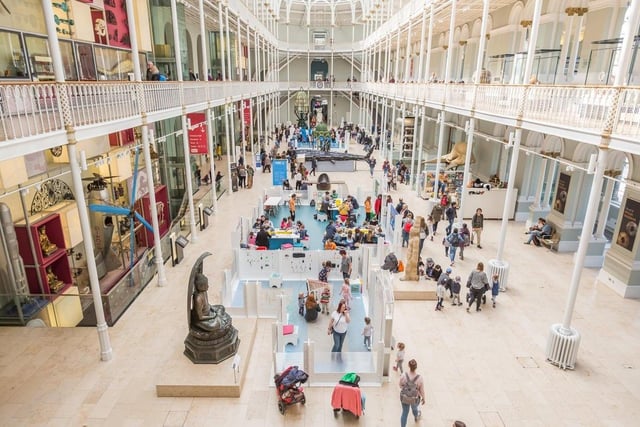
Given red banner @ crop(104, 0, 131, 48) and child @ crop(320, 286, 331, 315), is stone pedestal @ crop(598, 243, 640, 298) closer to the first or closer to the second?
child @ crop(320, 286, 331, 315)

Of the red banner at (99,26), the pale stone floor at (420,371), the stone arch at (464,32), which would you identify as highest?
the stone arch at (464,32)

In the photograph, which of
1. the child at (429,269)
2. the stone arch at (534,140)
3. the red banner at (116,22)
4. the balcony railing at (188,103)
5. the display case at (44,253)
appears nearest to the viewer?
the balcony railing at (188,103)

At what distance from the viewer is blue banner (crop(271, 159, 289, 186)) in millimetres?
21547

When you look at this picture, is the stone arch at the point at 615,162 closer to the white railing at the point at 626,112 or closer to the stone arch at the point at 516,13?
the white railing at the point at 626,112

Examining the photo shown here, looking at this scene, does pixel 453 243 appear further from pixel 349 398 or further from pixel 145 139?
pixel 145 139

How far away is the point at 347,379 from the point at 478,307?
191 inches

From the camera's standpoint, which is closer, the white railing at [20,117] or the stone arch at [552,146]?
the white railing at [20,117]

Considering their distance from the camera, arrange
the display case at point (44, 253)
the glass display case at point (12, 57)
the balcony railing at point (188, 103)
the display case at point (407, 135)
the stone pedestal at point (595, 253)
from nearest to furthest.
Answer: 1. the balcony railing at point (188, 103)
2. the glass display case at point (12, 57)
3. the display case at point (44, 253)
4. the stone pedestal at point (595, 253)
5. the display case at point (407, 135)

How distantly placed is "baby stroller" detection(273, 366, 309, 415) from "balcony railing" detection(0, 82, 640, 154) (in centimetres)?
556

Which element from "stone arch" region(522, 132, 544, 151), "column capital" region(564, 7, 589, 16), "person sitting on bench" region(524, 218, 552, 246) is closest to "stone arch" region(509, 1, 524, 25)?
"column capital" region(564, 7, 589, 16)

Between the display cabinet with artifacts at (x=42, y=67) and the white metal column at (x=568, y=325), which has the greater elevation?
the display cabinet with artifacts at (x=42, y=67)

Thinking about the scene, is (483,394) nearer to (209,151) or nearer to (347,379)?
(347,379)

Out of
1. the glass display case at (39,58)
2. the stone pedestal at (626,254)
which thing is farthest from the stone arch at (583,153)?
the glass display case at (39,58)

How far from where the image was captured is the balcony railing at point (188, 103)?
6875mm
